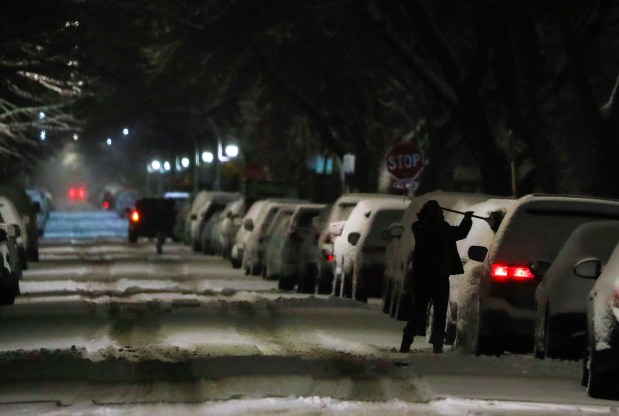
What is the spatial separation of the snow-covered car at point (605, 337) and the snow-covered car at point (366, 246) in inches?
500

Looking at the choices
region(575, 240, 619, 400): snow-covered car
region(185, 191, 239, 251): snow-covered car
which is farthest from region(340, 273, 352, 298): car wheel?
region(185, 191, 239, 251): snow-covered car

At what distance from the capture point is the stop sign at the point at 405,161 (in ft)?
122

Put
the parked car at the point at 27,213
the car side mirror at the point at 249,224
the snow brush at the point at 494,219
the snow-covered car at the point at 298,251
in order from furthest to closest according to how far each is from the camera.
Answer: the parked car at the point at 27,213 < the car side mirror at the point at 249,224 < the snow-covered car at the point at 298,251 < the snow brush at the point at 494,219

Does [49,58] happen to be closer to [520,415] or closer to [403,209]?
[403,209]

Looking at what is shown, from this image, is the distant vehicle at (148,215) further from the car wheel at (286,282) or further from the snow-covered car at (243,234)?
the car wheel at (286,282)

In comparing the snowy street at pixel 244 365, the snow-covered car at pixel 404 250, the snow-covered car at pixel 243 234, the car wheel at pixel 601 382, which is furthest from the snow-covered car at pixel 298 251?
the car wheel at pixel 601 382

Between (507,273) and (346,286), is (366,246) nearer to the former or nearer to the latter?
(346,286)

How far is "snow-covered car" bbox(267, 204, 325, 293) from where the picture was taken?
101ft

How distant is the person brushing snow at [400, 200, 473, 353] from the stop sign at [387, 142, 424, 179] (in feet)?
62.5

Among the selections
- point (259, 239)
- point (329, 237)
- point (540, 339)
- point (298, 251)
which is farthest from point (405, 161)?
point (540, 339)

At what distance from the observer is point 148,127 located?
96.2 m

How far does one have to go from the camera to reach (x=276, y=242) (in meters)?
34.1

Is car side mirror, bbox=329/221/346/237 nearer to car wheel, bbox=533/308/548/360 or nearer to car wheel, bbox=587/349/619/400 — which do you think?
car wheel, bbox=533/308/548/360

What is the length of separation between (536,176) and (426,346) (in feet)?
50.9
